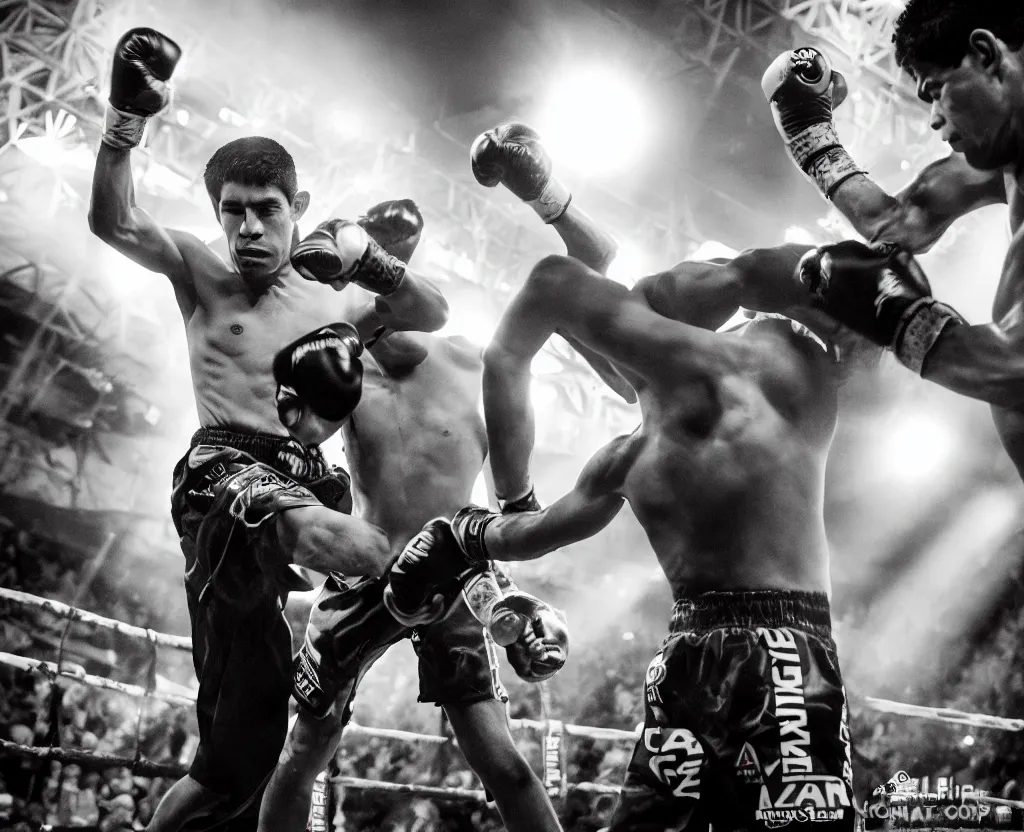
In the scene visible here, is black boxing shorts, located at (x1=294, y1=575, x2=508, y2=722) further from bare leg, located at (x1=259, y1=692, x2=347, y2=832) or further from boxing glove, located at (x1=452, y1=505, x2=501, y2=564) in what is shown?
boxing glove, located at (x1=452, y1=505, x2=501, y2=564)

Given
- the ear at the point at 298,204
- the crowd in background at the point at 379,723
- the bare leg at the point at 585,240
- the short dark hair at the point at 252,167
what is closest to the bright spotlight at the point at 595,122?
the crowd in background at the point at 379,723

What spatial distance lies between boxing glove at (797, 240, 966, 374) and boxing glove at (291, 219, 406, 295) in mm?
1231

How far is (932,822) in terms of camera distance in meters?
5.48

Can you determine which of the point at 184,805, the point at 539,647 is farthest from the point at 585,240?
the point at 184,805

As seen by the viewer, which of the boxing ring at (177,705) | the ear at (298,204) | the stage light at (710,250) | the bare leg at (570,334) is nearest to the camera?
the bare leg at (570,334)

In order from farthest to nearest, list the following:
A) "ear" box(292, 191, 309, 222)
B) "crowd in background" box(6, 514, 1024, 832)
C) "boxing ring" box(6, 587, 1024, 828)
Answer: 1. "crowd in background" box(6, 514, 1024, 832)
2. "boxing ring" box(6, 587, 1024, 828)
3. "ear" box(292, 191, 309, 222)

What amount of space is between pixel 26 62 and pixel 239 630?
5.62 m

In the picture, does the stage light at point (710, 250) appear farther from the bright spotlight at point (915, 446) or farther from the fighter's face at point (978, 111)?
the fighter's face at point (978, 111)

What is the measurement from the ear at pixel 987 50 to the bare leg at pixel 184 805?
2259 mm

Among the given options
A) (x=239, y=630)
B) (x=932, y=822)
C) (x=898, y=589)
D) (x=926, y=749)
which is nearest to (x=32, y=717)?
(x=239, y=630)

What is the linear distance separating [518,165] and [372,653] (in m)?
1.45

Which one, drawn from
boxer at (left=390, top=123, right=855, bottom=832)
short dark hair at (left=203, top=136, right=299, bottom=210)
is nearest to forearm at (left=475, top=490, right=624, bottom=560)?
boxer at (left=390, top=123, right=855, bottom=832)

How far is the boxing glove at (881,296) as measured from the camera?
1476mm

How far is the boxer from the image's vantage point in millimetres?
1553
